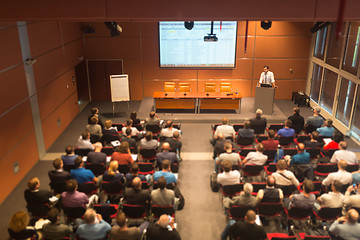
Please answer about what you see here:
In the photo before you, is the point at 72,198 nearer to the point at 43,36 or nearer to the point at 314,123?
the point at 43,36

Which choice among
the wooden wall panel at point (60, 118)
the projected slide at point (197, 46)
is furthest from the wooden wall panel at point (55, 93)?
the projected slide at point (197, 46)

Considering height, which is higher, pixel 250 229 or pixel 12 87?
pixel 12 87

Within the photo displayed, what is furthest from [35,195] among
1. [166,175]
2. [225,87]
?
[225,87]

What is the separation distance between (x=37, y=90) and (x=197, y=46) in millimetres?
6497

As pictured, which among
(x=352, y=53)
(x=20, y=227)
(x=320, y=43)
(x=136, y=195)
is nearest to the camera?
(x=20, y=227)

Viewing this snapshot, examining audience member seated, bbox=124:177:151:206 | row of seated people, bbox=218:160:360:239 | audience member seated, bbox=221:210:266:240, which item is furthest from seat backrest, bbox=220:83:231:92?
audience member seated, bbox=221:210:266:240

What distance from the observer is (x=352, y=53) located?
10281mm

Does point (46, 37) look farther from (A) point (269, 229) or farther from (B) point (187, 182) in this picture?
(A) point (269, 229)

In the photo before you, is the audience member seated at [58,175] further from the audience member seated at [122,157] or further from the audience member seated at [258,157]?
the audience member seated at [258,157]

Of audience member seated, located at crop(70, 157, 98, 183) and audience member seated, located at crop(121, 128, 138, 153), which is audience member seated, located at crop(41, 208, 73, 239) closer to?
audience member seated, located at crop(70, 157, 98, 183)

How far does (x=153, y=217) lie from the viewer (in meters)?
5.35

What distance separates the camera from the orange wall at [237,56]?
1243cm

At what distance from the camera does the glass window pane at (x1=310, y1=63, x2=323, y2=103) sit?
12117mm

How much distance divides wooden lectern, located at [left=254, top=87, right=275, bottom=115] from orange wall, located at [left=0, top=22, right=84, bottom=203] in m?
6.54
